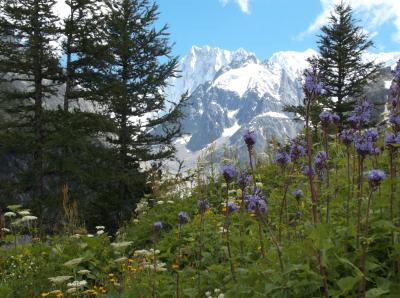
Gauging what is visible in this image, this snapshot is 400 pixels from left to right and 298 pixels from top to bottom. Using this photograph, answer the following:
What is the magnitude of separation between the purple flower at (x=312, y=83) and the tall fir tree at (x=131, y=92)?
50.0 ft

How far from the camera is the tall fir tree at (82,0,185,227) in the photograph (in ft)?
59.0

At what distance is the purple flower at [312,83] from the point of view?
2525 mm

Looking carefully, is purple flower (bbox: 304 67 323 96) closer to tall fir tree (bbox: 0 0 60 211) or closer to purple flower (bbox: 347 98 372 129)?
purple flower (bbox: 347 98 372 129)

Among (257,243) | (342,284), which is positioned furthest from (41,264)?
(342,284)

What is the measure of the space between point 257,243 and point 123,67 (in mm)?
15120

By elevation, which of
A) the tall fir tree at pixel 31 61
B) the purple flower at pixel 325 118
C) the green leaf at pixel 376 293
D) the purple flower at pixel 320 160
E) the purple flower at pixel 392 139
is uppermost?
the tall fir tree at pixel 31 61

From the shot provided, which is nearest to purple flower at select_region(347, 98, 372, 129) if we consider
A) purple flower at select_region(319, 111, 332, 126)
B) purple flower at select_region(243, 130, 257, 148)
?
purple flower at select_region(319, 111, 332, 126)

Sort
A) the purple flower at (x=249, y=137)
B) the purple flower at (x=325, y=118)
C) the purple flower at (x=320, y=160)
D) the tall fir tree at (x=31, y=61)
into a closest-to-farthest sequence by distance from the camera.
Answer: the purple flower at (x=325, y=118), the purple flower at (x=249, y=137), the purple flower at (x=320, y=160), the tall fir tree at (x=31, y=61)

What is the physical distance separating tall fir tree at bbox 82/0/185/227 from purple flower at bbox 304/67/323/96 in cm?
1523

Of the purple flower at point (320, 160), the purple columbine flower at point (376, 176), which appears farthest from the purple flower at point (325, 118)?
the purple columbine flower at point (376, 176)

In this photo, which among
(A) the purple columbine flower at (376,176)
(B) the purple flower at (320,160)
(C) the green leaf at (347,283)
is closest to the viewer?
(C) the green leaf at (347,283)

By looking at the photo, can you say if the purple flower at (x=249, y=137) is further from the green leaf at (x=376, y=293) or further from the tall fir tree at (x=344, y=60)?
the tall fir tree at (x=344, y=60)

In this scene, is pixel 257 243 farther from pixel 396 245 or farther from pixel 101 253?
pixel 101 253

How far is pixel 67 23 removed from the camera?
1794 centimetres
